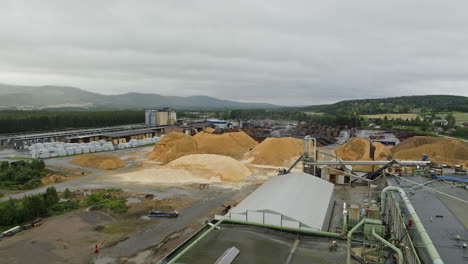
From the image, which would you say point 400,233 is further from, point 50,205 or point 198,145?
point 198,145

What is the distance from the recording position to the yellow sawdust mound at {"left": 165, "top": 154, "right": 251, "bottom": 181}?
3922cm

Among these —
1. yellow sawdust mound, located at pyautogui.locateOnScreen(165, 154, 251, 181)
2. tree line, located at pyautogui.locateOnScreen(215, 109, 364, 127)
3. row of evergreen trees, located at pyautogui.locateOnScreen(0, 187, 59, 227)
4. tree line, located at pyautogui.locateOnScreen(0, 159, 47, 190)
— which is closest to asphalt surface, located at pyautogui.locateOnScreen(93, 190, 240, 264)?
yellow sawdust mound, located at pyautogui.locateOnScreen(165, 154, 251, 181)

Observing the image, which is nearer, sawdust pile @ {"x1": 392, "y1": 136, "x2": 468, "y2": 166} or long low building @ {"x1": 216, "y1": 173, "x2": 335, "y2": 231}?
long low building @ {"x1": 216, "y1": 173, "x2": 335, "y2": 231}

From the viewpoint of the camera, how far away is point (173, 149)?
173ft

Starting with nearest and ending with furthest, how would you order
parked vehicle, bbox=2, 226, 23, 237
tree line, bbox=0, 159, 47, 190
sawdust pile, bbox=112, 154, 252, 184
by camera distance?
parked vehicle, bbox=2, 226, 23, 237 < tree line, bbox=0, 159, 47, 190 < sawdust pile, bbox=112, 154, 252, 184

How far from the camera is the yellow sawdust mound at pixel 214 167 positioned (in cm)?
3922

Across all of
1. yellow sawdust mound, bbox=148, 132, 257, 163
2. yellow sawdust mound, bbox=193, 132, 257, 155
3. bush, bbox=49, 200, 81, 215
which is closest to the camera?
bush, bbox=49, 200, 81, 215

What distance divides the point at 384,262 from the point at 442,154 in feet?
156

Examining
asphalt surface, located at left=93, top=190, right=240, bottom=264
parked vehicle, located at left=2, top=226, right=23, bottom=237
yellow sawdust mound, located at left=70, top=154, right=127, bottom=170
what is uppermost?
yellow sawdust mound, located at left=70, top=154, right=127, bottom=170

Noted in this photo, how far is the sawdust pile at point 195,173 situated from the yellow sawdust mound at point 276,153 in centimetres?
774

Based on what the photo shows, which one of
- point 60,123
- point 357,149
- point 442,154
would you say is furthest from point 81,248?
point 60,123

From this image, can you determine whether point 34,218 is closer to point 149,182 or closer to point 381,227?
point 149,182

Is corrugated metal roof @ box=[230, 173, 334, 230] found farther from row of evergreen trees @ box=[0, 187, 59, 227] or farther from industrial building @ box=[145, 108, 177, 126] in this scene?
industrial building @ box=[145, 108, 177, 126]

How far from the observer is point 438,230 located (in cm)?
1086
